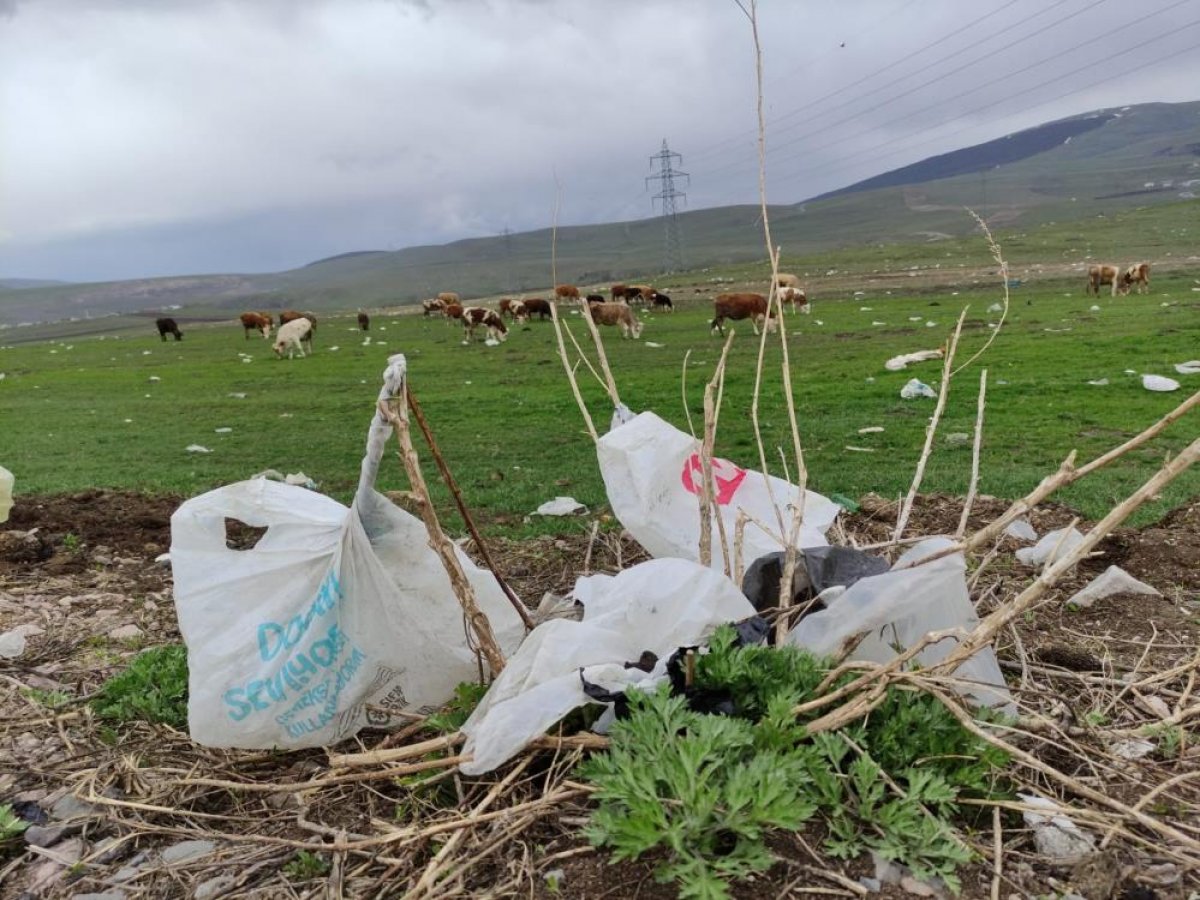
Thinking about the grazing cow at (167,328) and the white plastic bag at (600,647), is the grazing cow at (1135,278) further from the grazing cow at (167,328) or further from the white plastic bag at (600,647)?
the grazing cow at (167,328)

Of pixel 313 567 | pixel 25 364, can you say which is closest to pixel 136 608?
pixel 313 567

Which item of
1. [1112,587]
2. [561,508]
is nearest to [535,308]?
[561,508]

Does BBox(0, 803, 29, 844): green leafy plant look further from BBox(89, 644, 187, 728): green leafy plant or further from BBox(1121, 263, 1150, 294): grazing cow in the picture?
BBox(1121, 263, 1150, 294): grazing cow

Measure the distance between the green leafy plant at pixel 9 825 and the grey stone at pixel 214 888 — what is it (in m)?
0.74

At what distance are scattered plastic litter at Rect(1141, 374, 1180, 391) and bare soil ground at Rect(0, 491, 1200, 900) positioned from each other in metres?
9.44

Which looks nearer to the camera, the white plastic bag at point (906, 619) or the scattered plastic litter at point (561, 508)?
the white plastic bag at point (906, 619)

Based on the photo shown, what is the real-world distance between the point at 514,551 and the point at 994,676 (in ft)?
12.0

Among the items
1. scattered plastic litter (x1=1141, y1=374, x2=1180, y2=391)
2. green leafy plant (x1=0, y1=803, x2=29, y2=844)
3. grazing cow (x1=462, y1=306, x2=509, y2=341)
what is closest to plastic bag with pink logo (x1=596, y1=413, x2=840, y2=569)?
green leafy plant (x1=0, y1=803, x2=29, y2=844)

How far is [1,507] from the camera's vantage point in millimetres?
5184

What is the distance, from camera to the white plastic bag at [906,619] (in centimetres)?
252

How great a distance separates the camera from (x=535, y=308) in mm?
34344

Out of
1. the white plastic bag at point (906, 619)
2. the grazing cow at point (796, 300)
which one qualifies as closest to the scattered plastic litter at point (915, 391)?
the white plastic bag at point (906, 619)

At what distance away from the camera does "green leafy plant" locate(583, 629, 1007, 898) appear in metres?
1.81

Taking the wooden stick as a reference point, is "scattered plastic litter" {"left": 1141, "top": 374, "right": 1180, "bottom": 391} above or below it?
below
